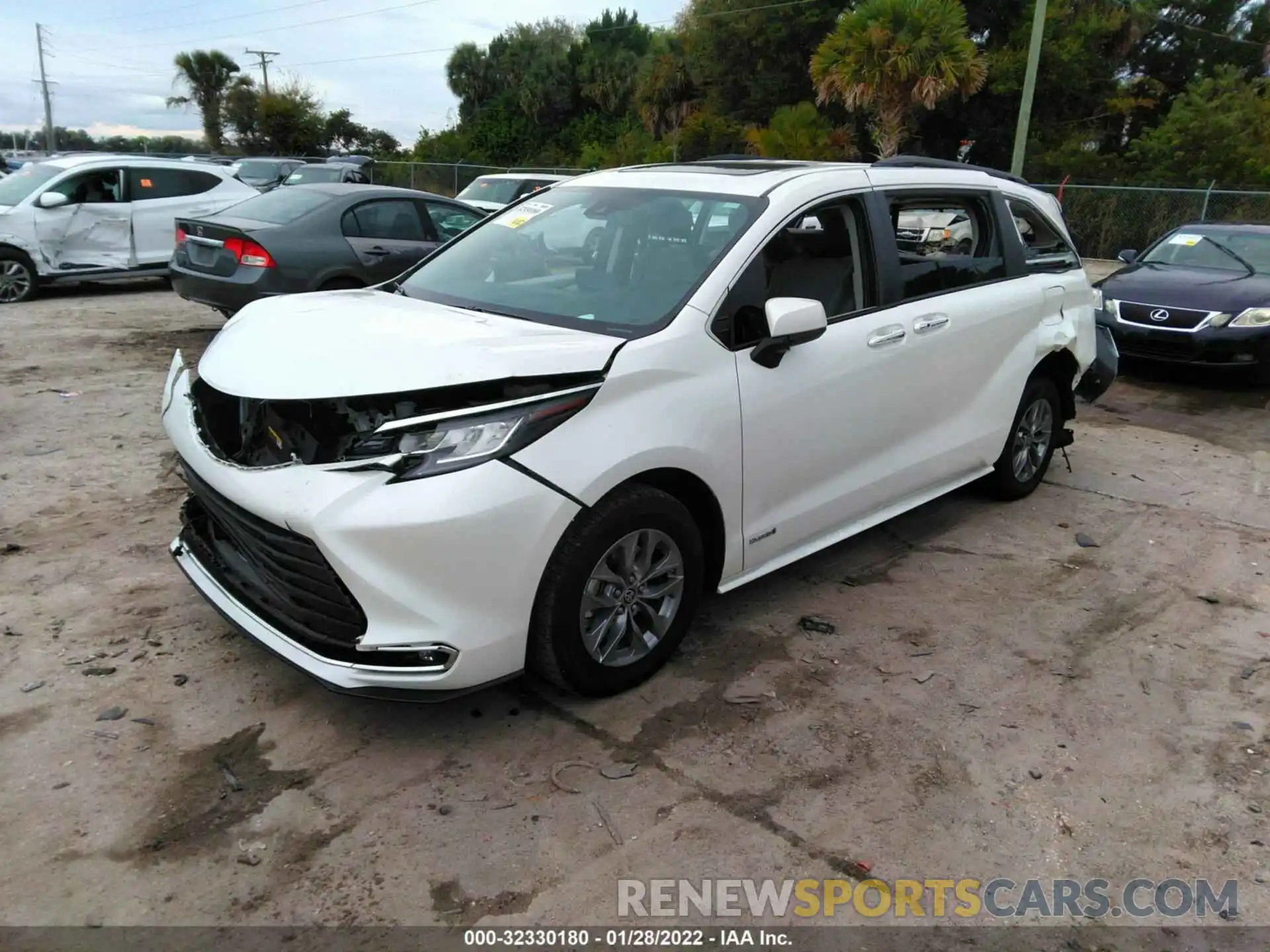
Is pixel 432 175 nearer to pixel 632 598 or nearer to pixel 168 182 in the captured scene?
pixel 168 182

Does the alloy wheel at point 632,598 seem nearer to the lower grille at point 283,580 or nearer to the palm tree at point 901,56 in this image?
the lower grille at point 283,580

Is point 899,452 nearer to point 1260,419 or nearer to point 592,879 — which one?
point 592,879

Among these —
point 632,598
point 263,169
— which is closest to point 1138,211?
point 263,169

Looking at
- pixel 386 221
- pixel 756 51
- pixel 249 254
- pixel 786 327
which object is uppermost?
pixel 756 51

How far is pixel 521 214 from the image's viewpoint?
4660mm

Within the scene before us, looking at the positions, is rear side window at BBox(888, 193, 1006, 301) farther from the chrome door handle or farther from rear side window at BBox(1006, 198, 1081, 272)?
rear side window at BBox(1006, 198, 1081, 272)

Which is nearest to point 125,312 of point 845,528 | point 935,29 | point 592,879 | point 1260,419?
point 845,528

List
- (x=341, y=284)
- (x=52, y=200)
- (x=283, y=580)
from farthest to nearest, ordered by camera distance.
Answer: (x=52, y=200) → (x=341, y=284) → (x=283, y=580)

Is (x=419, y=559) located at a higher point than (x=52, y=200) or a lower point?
lower

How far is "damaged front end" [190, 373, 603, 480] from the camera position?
300 cm

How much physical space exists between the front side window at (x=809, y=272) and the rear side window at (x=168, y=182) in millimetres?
10419

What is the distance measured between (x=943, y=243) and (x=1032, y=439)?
4.97 feet

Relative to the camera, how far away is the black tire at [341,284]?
28.2ft

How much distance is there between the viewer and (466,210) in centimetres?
1027
